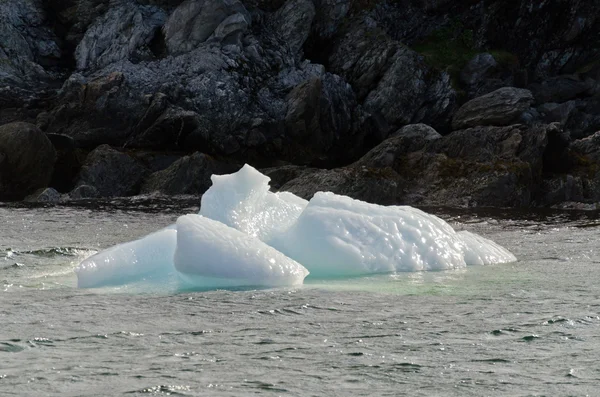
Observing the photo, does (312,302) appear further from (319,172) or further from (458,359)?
(319,172)

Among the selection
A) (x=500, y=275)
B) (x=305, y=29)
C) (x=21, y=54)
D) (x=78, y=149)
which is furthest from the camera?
(x=305, y=29)

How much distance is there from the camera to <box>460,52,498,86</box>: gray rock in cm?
4278

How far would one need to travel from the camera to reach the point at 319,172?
27.9 metres

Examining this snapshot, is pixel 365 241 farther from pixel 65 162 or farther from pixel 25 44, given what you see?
pixel 25 44

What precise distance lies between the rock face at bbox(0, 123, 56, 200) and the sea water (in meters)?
16.1

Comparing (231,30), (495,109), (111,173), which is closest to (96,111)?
(111,173)

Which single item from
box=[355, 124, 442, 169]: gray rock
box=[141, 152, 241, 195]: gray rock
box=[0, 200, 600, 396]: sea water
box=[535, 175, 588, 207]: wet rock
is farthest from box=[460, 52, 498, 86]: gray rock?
box=[0, 200, 600, 396]: sea water

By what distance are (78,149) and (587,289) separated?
23.7 metres

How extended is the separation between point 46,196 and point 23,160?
7.40 feet

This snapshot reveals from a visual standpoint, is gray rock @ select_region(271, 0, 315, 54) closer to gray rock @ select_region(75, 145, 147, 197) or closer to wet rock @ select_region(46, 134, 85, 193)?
gray rock @ select_region(75, 145, 147, 197)

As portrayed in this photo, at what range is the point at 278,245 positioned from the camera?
12.0 m

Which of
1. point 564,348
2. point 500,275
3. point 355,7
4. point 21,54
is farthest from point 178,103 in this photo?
point 564,348

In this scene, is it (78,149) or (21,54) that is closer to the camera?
(78,149)

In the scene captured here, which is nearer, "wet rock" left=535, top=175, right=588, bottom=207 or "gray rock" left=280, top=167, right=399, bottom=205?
"gray rock" left=280, top=167, right=399, bottom=205
